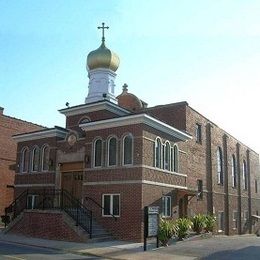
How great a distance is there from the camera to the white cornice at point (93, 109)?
2616cm

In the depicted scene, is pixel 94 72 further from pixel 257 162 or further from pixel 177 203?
pixel 257 162

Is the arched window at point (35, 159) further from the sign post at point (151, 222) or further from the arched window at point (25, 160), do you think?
the sign post at point (151, 222)

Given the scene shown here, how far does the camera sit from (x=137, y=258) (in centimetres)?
1579

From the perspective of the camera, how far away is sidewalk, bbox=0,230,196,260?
16312 millimetres

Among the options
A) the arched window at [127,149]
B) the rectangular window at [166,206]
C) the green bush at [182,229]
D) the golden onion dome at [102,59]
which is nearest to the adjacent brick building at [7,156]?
the golden onion dome at [102,59]

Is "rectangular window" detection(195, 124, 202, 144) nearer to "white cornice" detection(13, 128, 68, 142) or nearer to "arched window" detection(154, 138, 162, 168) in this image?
"arched window" detection(154, 138, 162, 168)

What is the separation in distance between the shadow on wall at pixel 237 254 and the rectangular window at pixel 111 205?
6.24 m

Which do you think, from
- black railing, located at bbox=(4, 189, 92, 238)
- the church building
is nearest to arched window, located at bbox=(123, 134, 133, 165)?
the church building

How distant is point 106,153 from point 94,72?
9.77 m

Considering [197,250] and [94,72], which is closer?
[197,250]

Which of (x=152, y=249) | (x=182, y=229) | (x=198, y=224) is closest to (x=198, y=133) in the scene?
(x=198, y=224)

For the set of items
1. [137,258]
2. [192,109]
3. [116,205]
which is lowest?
[137,258]

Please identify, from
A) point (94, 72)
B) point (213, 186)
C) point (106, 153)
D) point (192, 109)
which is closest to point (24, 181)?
point (106, 153)

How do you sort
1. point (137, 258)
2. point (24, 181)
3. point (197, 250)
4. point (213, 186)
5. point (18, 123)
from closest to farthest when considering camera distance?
point (137, 258)
point (197, 250)
point (24, 181)
point (213, 186)
point (18, 123)
